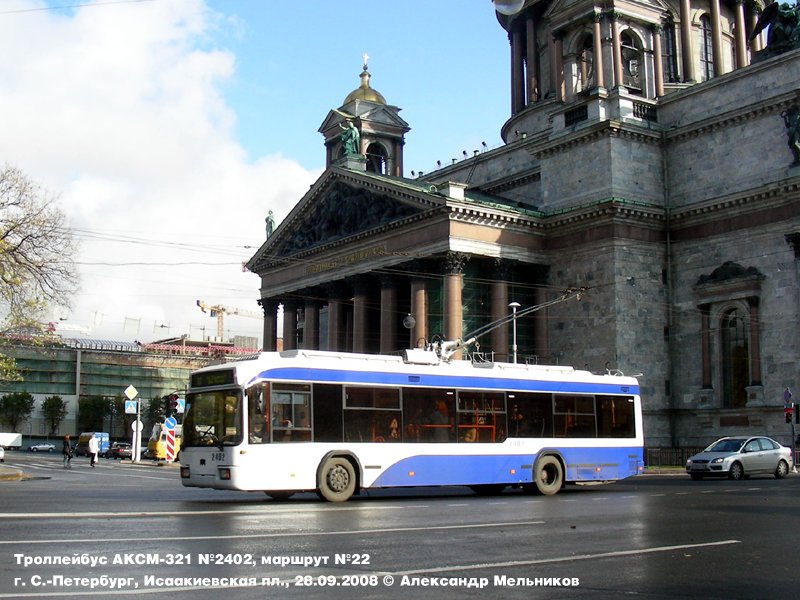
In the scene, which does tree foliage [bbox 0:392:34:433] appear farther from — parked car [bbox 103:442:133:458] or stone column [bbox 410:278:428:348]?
stone column [bbox 410:278:428:348]

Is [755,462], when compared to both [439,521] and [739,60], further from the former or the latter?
[739,60]

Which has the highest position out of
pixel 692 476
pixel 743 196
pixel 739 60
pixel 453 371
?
pixel 739 60

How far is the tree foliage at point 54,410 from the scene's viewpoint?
112 m

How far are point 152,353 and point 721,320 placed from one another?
3649 inches

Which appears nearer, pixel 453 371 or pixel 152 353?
pixel 453 371

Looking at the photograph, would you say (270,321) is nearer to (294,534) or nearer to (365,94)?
(365,94)

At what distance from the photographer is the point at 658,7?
5825 cm

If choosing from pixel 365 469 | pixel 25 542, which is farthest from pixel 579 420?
pixel 25 542

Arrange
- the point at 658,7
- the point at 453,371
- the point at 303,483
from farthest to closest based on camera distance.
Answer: the point at 658,7, the point at 453,371, the point at 303,483

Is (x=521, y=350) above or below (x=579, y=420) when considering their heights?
above

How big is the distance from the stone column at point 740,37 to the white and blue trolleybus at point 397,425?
45.6 m

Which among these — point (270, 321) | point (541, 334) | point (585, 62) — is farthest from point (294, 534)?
point (270, 321)

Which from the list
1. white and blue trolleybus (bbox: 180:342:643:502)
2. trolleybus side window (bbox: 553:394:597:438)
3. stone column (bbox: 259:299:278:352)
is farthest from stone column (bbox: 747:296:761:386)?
stone column (bbox: 259:299:278:352)

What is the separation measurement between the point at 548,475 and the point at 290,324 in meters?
41.6
